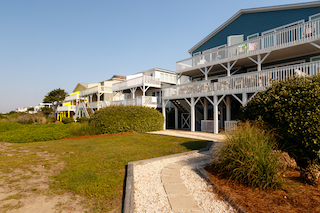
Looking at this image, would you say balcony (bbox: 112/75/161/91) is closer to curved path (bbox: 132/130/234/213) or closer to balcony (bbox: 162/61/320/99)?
balcony (bbox: 162/61/320/99)

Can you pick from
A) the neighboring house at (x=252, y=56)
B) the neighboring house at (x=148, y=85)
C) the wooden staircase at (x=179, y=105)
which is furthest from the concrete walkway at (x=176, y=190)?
the neighboring house at (x=148, y=85)

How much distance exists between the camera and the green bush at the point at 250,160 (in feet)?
12.4

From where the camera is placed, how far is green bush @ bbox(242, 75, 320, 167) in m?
4.18

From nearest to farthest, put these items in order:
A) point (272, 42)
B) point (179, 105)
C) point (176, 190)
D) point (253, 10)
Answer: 1. point (176, 190)
2. point (272, 42)
3. point (253, 10)
4. point (179, 105)

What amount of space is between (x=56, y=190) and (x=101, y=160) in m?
2.48

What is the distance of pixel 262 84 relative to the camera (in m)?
12.0

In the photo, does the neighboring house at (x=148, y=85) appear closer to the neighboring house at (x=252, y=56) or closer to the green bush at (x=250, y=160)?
the neighboring house at (x=252, y=56)

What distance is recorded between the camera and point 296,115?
14.7 feet

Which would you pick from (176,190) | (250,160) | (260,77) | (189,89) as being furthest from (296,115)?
(189,89)

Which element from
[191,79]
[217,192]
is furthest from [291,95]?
[191,79]

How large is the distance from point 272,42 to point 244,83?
12.5 ft

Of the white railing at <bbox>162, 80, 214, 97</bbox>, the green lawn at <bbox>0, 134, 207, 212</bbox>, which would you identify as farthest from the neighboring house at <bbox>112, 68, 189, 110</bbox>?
the green lawn at <bbox>0, 134, 207, 212</bbox>

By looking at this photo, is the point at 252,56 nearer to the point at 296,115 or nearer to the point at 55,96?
the point at 296,115

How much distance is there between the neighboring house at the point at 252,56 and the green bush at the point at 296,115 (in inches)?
245
